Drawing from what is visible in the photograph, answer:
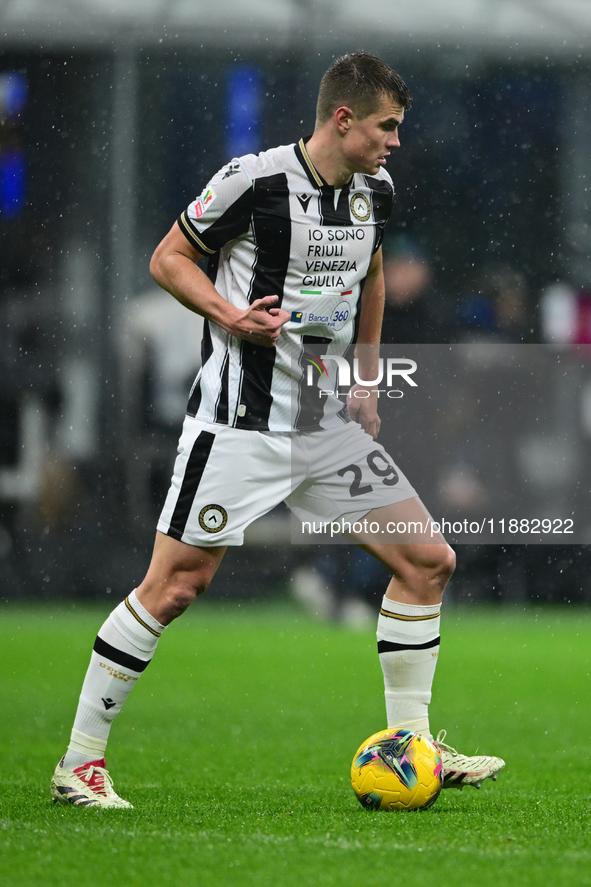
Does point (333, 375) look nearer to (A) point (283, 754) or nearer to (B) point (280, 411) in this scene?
(B) point (280, 411)

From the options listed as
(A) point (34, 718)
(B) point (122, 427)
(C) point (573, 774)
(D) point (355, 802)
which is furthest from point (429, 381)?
(D) point (355, 802)

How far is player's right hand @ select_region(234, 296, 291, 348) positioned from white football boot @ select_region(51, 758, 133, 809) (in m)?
1.18

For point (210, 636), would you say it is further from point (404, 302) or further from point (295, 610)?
point (404, 302)

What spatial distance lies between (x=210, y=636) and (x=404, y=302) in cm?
255

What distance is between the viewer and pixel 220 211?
3.40 meters

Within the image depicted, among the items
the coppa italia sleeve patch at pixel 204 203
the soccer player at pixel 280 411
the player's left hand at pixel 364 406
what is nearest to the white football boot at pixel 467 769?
the soccer player at pixel 280 411

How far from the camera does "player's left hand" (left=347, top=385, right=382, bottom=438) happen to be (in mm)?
3809

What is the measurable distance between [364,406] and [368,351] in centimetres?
16

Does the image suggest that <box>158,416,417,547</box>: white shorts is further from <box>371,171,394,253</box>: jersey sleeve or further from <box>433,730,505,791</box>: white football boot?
<box>433,730,505,791</box>: white football boot

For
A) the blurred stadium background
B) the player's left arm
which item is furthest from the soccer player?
the blurred stadium background

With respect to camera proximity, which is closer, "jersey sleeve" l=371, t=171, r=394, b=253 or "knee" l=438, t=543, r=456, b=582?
"knee" l=438, t=543, r=456, b=582

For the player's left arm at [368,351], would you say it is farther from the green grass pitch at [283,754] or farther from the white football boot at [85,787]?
the white football boot at [85,787]

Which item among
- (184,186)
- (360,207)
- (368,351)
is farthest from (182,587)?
(184,186)

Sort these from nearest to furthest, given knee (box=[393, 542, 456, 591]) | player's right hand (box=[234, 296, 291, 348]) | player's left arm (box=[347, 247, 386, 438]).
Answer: player's right hand (box=[234, 296, 291, 348]), knee (box=[393, 542, 456, 591]), player's left arm (box=[347, 247, 386, 438])
